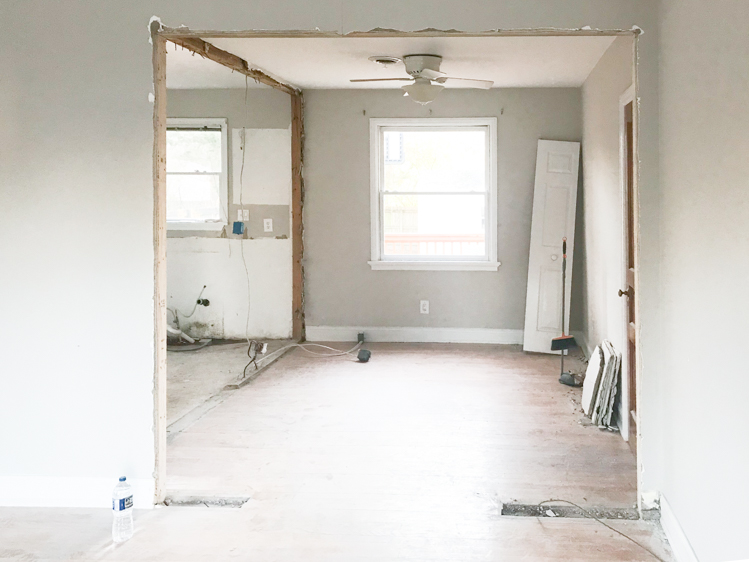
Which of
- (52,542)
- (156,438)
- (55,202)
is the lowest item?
(52,542)

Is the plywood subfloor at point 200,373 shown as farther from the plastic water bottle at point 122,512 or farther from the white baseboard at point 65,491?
the plastic water bottle at point 122,512

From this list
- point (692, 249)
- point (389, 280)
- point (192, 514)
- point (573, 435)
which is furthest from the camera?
point (389, 280)

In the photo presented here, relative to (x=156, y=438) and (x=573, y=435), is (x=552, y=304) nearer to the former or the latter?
(x=573, y=435)

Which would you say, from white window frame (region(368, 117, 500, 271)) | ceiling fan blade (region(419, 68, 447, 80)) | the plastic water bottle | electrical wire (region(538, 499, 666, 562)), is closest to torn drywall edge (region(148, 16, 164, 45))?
the plastic water bottle

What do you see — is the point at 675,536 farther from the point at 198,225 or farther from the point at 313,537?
the point at 198,225

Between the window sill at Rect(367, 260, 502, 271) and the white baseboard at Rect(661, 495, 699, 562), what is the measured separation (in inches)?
156

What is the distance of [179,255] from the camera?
6.77 m

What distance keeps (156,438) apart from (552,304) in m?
4.33

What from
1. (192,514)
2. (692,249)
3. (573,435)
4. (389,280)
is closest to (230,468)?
(192,514)

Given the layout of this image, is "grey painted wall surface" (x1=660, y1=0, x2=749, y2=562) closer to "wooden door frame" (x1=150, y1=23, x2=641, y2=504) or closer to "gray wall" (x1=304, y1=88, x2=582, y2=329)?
"wooden door frame" (x1=150, y1=23, x2=641, y2=504)

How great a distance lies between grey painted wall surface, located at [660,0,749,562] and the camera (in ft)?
5.91

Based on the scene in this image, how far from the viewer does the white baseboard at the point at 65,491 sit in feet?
9.46

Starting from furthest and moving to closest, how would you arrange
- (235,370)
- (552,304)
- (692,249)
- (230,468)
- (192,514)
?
(552,304) → (235,370) → (230,468) → (192,514) → (692,249)

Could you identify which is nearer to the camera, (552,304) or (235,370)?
(235,370)
